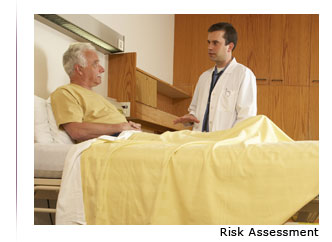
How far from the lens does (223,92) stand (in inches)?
135

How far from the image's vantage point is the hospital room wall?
9.61ft

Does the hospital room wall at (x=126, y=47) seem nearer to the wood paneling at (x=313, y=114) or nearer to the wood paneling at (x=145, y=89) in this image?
the wood paneling at (x=145, y=89)

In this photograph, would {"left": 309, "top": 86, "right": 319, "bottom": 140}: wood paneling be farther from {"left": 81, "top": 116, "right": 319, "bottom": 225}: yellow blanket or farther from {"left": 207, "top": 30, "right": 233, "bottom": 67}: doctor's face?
{"left": 81, "top": 116, "right": 319, "bottom": 225}: yellow blanket

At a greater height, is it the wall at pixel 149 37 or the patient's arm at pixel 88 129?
the wall at pixel 149 37

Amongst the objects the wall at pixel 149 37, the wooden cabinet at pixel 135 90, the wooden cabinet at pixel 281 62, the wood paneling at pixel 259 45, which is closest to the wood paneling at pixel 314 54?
the wooden cabinet at pixel 281 62

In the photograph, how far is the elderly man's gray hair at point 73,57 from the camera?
2.90 m

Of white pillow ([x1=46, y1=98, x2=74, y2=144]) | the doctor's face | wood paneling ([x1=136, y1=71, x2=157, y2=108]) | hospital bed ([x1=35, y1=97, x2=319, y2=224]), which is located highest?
the doctor's face

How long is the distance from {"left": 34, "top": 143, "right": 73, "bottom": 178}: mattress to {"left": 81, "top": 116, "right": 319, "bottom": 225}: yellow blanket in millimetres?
202

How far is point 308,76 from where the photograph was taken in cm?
516

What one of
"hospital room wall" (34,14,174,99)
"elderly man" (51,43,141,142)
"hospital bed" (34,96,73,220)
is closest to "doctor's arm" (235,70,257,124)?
"elderly man" (51,43,141,142)

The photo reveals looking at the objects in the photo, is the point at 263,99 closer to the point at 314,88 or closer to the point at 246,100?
the point at 314,88

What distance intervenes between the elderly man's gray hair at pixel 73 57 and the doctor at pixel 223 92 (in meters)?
0.86
